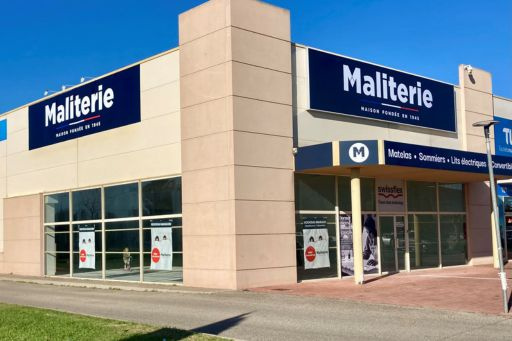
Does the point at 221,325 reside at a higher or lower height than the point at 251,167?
lower

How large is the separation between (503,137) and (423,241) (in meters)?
8.07

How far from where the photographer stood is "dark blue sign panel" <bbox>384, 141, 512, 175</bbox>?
17328 millimetres

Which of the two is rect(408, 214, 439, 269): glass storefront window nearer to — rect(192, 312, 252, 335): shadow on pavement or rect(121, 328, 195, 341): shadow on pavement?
rect(192, 312, 252, 335): shadow on pavement

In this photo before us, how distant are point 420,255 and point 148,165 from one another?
10875 mm

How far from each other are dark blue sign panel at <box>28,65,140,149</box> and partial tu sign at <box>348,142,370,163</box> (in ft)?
26.2

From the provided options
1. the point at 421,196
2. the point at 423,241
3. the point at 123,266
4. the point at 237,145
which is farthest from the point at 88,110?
the point at 423,241

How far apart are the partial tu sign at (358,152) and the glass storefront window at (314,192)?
2490 millimetres

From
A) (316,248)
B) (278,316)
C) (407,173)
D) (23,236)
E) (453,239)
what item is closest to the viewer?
(278,316)

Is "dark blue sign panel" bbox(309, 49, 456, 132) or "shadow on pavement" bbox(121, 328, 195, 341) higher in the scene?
"dark blue sign panel" bbox(309, 49, 456, 132)

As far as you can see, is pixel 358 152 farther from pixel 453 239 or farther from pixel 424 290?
pixel 453 239

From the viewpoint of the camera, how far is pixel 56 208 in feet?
83.7

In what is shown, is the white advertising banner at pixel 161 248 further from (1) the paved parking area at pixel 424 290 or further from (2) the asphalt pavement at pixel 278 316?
(1) the paved parking area at pixel 424 290

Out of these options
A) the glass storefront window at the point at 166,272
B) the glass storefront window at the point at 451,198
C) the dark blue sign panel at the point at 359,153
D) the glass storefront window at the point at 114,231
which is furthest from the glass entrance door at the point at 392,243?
the glass storefront window at the point at 114,231

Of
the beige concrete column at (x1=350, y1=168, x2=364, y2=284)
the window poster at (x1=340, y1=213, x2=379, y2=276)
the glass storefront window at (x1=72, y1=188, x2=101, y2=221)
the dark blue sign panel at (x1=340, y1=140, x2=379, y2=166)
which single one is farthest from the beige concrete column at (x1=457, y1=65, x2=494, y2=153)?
the glass storefront window at (x1=72, y1=188, x2=101, y2=221)
